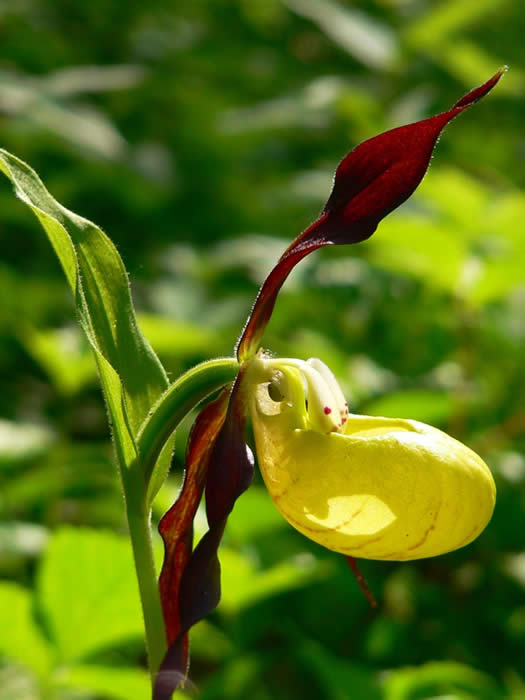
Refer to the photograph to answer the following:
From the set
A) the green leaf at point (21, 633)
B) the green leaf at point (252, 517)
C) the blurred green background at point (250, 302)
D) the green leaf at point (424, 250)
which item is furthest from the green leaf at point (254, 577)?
the green leaf at point (424, 250)

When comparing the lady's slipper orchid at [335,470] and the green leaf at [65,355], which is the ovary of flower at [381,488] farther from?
the green leaf at [65,355]

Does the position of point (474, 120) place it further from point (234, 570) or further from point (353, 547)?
point (353, 547)

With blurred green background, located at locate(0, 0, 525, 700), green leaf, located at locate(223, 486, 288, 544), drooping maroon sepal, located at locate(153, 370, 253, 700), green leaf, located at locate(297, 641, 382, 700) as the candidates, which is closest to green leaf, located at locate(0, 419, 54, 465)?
blurred green background, located at locate(0, 0, 525, 700)

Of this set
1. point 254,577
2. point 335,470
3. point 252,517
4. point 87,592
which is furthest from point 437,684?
point 335,470

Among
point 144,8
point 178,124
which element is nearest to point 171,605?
point 178,124

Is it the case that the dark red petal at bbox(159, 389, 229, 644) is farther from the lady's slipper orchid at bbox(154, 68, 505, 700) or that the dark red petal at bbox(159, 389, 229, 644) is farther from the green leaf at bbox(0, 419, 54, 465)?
the green leaf at bbox(0, 419, 54, 465)

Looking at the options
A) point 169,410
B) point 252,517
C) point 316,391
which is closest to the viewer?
point 169,410

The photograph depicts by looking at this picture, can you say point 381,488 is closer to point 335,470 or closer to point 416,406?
point 335,470
